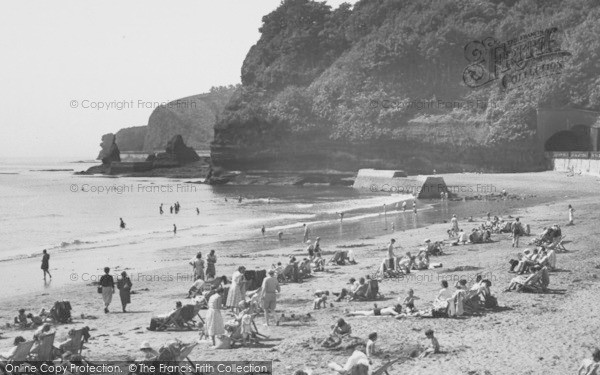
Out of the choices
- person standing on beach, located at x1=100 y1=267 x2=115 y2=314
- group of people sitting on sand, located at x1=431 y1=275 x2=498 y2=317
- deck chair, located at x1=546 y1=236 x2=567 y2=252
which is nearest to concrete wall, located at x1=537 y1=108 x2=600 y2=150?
deck chair, located at x1=546 y1=236 x2=567 y2=252

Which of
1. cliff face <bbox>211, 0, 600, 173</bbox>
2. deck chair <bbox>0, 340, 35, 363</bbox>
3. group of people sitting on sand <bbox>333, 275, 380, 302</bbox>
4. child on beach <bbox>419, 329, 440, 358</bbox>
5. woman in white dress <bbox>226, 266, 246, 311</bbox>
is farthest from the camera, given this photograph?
cliff face <bbox>211, 0, 600, 173</bbox>

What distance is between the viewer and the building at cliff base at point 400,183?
58.6m

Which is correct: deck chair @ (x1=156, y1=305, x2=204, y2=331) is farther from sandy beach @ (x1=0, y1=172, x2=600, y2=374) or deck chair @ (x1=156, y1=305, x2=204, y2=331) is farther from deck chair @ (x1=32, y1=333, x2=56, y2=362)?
deck chair @ (x1=32, y1=333, x2=56, y2=362)

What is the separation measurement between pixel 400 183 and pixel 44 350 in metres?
57.5

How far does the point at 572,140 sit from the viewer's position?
69.2 metres

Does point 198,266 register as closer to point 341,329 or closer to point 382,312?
point 382,312

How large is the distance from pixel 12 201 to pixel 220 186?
25975 millimetres

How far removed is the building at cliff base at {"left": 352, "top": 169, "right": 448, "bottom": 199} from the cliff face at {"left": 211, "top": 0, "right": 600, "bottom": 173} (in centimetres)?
843

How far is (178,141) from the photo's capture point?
120875 millimetres

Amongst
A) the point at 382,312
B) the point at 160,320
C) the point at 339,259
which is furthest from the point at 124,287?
the point at 339,259

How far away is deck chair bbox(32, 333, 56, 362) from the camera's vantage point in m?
11.6

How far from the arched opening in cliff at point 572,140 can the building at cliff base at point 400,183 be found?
15.7 metres

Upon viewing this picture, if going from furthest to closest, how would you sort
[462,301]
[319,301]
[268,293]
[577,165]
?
[577,165]
[319,301]
[268,293]
[462,301]

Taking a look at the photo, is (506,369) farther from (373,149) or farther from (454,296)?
(373,149)
